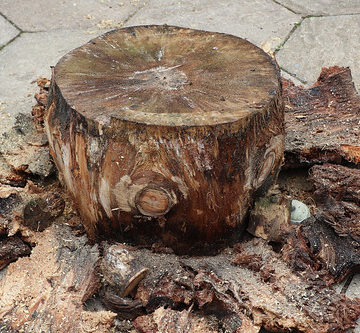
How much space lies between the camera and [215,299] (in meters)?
1.87

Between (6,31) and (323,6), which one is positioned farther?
(323,6)

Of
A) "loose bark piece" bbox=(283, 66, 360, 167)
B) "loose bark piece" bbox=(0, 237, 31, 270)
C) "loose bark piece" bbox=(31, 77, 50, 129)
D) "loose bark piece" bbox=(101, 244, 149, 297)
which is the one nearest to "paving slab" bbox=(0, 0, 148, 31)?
"loose bark piece" bbox=(31, 77, 50, 129)

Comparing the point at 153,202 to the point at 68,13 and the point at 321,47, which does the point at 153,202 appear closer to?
the point at 321,47

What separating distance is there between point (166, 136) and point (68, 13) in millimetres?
2792

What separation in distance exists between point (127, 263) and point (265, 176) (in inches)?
26.3

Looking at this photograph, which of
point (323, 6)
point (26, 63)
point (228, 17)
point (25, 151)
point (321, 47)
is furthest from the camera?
point (323, 6)

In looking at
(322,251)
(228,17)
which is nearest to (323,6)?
(228,17)

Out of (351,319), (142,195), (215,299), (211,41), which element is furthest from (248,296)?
(211,41)

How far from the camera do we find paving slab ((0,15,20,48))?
12.6 ft

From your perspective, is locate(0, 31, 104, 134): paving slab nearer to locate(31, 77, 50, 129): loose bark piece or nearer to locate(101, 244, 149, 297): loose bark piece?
locate(31, 77, 50, 129): loose bark piece

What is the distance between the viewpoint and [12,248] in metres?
2.14

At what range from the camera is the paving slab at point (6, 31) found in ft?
12.6

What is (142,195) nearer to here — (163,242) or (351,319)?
(163,242)

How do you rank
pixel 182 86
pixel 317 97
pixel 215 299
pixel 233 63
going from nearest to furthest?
pixel 215 299, pixel 182 86, pixel 233 63, pixel 317 97
